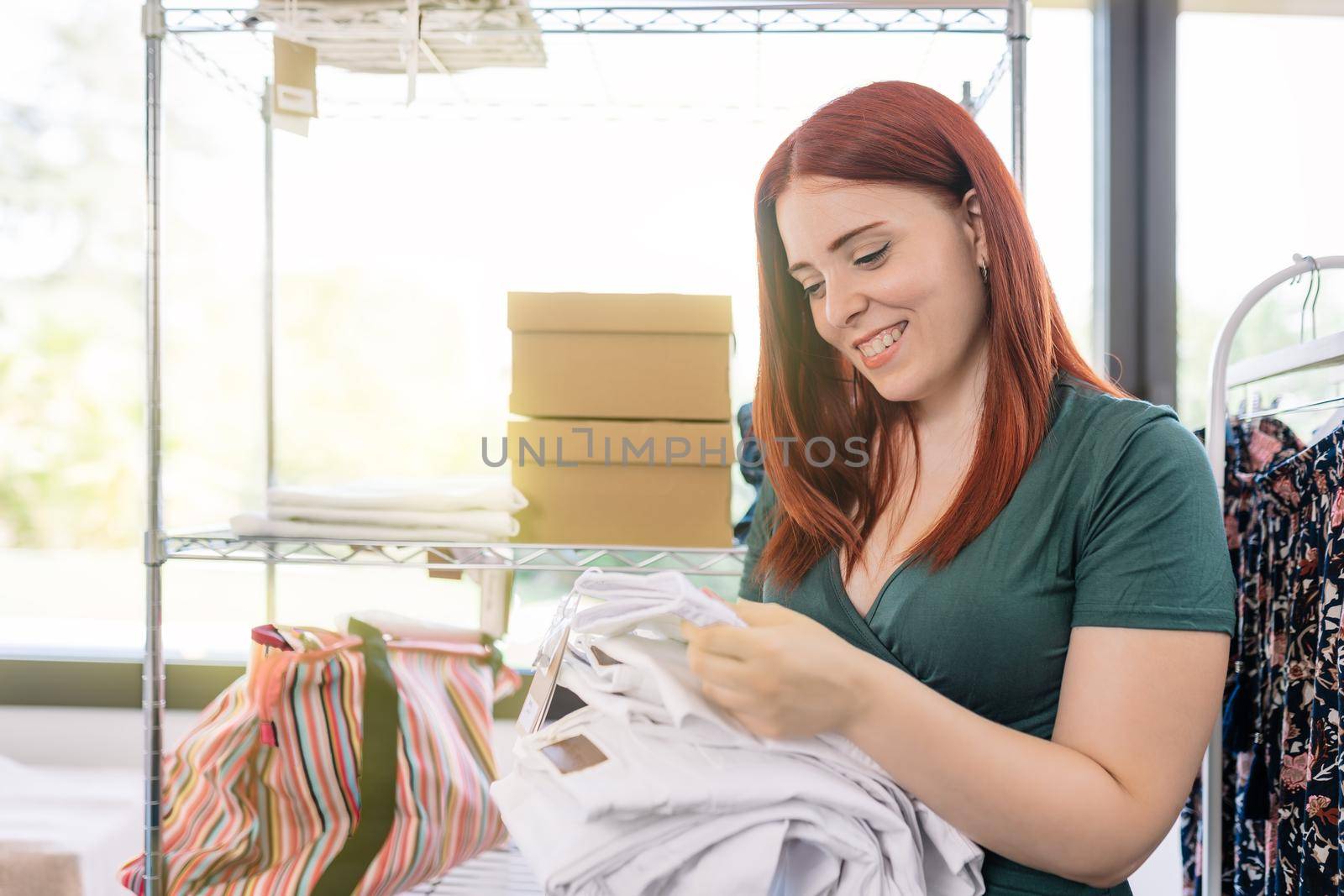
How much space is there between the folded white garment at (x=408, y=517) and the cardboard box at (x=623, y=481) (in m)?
0.04

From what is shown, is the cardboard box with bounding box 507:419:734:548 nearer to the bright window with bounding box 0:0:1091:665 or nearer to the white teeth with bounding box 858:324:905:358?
the white teeth with bounding box 858:324:905:358

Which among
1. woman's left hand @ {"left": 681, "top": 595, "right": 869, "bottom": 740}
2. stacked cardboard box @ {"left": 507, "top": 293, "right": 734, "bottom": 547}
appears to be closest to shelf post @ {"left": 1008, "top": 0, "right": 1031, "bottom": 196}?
stacked cardboard box @ {"left": 507, "top": 293, "right": 734, "bottom": 547}

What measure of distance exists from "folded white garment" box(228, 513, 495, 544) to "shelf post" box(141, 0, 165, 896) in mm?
98

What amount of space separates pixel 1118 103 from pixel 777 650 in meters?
1.30

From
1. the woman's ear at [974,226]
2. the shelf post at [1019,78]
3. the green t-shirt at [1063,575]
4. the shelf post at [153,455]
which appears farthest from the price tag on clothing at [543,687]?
the shelf post at [1019,78]

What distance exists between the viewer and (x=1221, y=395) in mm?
958

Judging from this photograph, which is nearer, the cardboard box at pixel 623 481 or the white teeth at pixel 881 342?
the white teeth at pixel 881 342

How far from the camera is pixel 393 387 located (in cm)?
162

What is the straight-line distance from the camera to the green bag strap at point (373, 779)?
3.59 ft

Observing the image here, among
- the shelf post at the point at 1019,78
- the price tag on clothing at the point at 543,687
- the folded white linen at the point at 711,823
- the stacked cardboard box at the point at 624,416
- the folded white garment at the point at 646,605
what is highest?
the shelf post at the point at 1019,78

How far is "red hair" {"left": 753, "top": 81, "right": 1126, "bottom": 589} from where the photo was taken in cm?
76

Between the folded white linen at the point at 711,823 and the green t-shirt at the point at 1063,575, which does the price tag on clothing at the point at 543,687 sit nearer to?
the folded white linen at the point at 711,823

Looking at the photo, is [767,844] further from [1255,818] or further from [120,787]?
[120,787]

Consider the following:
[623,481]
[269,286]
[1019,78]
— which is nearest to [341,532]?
[623,481]
